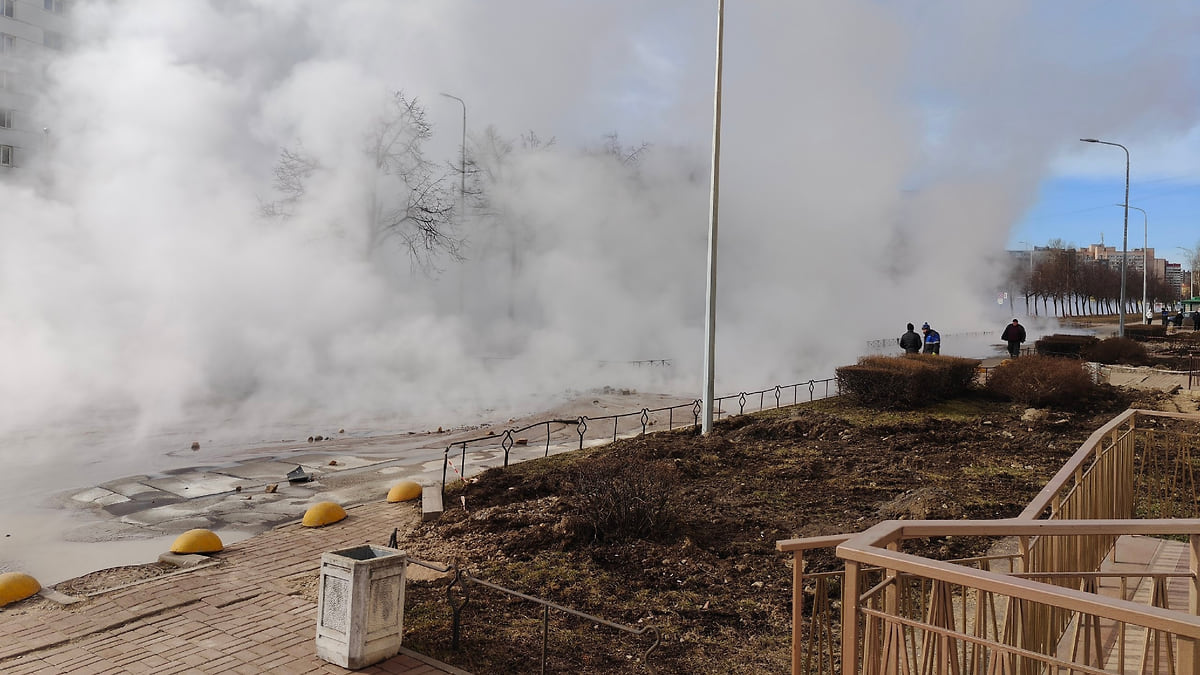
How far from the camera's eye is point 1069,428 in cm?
967

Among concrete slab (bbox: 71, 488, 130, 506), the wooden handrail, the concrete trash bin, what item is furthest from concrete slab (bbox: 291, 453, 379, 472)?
the wooden handrail

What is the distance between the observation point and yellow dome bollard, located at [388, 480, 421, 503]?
668 centimetres

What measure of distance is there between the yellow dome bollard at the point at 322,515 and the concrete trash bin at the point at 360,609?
2283 millimetres

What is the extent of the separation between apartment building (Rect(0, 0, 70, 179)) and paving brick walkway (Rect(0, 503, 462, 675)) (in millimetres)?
9865

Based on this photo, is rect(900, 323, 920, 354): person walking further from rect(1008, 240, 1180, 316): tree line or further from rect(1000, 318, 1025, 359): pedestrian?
rect(1008, 240, 1180, 316): tree line

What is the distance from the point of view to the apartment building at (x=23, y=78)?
1183 centimetres

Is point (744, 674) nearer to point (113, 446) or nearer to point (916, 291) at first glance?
point (113, 446)

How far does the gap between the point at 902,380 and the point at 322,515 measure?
8451 millimetres

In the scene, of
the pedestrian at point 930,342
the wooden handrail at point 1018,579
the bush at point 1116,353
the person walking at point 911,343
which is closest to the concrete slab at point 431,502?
the wooden handrail at point 1018,579

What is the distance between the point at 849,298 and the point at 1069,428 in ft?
32.9

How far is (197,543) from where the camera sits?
16.9 ft

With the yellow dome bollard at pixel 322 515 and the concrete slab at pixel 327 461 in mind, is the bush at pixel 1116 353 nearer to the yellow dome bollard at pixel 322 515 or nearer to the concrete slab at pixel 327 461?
the concrete slab at pixel 327 461

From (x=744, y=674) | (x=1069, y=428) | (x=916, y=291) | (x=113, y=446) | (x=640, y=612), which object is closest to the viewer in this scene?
(x=744, y=674)

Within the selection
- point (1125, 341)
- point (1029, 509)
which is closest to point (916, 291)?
point (1125, 341)
